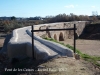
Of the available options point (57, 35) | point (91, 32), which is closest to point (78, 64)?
point (57, 35)

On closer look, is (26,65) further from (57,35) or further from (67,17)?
(67,17)

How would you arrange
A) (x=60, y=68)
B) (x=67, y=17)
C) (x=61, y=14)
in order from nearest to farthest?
1. (x=60, y=68)
2. (x=67, y=17)
3. (x=61, y=14)

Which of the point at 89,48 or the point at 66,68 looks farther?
the point at 89,48

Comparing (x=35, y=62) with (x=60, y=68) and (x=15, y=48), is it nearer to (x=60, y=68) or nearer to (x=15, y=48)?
(x=60, y=68)

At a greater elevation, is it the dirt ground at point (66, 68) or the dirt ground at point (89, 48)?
the dirt ground at point (66, 68)

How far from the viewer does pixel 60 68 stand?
6434 mm

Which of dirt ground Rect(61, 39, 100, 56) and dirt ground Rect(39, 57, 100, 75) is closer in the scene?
dirt ground Rect(39, 57, 100, 75)

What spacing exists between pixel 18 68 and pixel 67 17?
36.4 m

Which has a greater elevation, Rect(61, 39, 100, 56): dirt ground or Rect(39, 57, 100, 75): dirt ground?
Rect(39, 57, 100, 75): dirt ground

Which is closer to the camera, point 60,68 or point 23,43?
point 60,68

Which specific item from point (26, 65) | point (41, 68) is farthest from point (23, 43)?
point (41, 68)

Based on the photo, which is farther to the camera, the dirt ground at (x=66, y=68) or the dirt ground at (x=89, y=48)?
the dirt ground at (x=89, y=48)

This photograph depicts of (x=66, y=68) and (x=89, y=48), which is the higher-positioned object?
(x=66, y=68)

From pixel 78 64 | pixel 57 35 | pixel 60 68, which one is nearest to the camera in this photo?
pixel 60 68
